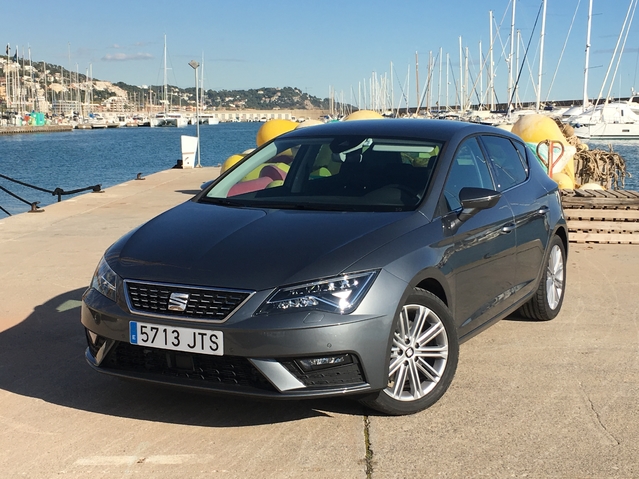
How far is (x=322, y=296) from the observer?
385cm

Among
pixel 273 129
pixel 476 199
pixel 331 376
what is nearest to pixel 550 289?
pixel 476 199

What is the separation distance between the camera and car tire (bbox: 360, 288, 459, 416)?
13.6 ft

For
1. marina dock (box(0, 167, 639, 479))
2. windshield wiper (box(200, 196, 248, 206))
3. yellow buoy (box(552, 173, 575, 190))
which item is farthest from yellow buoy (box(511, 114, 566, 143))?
windshield wiper (box(200, 196, 248, 206))

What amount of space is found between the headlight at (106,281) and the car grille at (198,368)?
10.7 inches

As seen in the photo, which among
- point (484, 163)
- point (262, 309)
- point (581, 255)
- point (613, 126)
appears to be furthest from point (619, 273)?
point (613, 126)

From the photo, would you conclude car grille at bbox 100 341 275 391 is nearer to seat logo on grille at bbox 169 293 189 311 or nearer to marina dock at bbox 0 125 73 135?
seat logo on grille at bbox 169 293 189 311

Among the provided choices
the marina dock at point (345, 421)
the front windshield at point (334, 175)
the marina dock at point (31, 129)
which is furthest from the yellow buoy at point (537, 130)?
the marina dock at point (31, 129)

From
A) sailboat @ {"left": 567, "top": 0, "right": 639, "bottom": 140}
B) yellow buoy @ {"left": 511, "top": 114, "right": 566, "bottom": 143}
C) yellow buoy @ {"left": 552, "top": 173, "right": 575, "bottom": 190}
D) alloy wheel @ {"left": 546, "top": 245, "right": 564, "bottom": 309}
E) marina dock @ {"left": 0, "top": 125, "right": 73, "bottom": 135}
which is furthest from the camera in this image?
marina dock @ {"left": 0, "top": 125, "right": 73, "bottom": 135}

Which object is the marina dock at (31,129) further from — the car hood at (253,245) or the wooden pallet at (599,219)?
the car hood at (253,245)

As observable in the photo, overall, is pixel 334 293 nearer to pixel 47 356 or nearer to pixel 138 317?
pixel 138 317

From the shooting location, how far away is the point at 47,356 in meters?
5.51

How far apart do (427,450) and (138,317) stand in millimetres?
1511

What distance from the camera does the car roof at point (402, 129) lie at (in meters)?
5.30

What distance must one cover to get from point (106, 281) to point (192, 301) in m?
0.66
